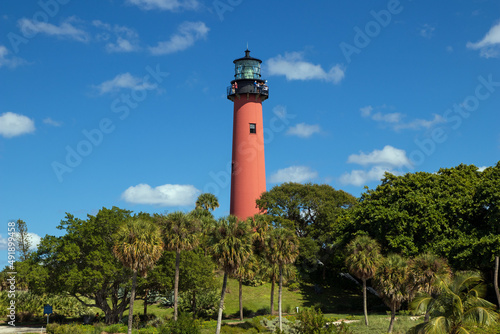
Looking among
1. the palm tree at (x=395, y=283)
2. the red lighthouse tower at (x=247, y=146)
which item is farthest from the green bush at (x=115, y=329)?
the red lighthouse tower at (x=247, y=146)

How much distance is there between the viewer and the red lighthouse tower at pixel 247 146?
67.7 metres

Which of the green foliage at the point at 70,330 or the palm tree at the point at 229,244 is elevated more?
the palm tree at the point at 229,244

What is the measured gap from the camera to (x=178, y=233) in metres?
40.2

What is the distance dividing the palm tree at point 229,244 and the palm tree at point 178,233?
315 cm

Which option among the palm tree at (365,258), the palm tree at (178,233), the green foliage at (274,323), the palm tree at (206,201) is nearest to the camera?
the palm tree at (178,233)

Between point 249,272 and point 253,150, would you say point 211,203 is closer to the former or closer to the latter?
point 253,150

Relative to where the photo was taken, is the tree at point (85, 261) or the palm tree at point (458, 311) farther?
the tree at point (85, 261)

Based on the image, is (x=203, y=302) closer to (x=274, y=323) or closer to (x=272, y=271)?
(x=272, y=271)

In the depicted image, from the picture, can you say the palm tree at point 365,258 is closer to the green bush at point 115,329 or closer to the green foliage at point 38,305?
the green bush at point 115,329

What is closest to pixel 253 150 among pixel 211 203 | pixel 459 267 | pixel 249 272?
pixel 211 203

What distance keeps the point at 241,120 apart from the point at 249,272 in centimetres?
3022

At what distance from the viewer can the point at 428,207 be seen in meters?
49.0

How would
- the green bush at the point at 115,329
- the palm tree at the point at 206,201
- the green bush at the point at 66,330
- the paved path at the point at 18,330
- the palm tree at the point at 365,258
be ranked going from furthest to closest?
1. the palm tree at the point at 206,201
2. the palm tree at the point at 365,258
3. the paved path at the point at 18,330
4. the green bush at the point at 115,329
5. the green bush at the point at 66,330

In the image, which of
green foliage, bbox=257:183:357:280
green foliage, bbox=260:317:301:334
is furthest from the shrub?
green foliage, bbox=260:317:301:334
